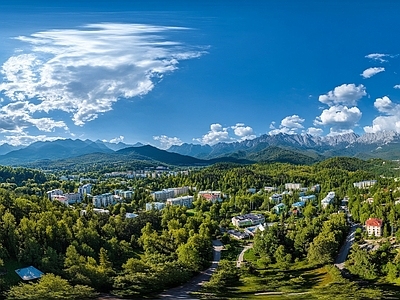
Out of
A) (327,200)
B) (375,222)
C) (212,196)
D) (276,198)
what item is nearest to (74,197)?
(212,196)

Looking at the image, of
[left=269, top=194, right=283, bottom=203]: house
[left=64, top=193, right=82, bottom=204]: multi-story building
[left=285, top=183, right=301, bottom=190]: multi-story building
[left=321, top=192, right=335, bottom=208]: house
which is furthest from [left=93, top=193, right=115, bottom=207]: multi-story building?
[left=285, top=183, right=301, bottom=190]: multi-story building

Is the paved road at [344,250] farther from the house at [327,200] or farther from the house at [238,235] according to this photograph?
the house at [327,200]

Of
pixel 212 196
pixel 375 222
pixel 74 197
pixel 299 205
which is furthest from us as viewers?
pixel 212 196

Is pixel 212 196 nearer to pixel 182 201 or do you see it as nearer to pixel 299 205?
pixel 182 201

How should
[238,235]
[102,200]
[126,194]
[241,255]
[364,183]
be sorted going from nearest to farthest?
[241,255] < [238,235] < [102,200] < [126,194] < [364,183]

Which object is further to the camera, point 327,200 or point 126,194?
point 126,194

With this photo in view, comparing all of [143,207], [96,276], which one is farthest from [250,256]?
[143,207]

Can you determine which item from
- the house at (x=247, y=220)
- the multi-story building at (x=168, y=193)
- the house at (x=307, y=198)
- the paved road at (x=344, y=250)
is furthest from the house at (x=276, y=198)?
the multi-story building at (x=168, y=193)

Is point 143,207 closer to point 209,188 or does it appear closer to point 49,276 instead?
point 209,188

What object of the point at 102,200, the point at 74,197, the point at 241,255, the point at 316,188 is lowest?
the point at 241,255
